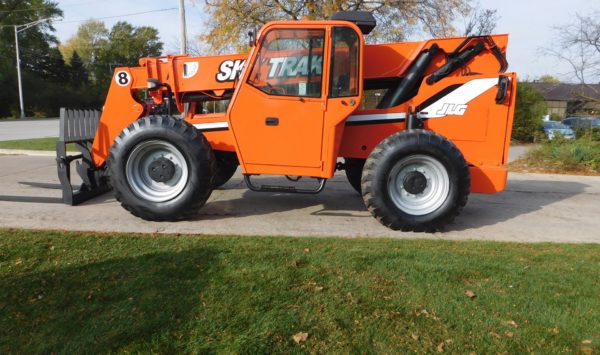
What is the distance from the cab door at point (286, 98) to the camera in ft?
18.2

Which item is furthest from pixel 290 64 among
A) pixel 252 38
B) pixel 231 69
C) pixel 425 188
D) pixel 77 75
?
pixel 77 75

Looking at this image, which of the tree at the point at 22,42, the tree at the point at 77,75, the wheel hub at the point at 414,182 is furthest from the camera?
the tree at the point at 77,75

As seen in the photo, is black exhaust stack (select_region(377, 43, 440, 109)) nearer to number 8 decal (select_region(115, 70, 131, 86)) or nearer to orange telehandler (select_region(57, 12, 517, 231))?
orange telehandler (select_region(57, 12, 517, 231))

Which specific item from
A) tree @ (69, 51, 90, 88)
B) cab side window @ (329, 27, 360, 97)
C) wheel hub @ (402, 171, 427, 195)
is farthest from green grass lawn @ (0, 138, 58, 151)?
tree @ (69, 51, 90, 88)

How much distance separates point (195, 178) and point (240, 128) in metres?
0.85

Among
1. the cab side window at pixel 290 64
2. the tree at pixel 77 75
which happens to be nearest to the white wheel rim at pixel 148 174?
the cab side window at pixel 290 64

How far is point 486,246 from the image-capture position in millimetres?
5031

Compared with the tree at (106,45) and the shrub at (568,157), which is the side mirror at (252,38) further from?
the tree at (106,45)

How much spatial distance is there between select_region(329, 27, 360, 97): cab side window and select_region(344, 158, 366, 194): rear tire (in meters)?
1.40

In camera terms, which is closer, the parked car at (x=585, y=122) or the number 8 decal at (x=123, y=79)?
the number 8 decal at (x=123, y=79)

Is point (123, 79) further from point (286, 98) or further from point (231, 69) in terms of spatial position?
point (286, 98)

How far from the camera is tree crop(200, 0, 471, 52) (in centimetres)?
1736

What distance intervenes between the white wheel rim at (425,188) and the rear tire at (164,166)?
235 centimetres

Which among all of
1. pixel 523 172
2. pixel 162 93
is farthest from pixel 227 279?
pixel 523 172
